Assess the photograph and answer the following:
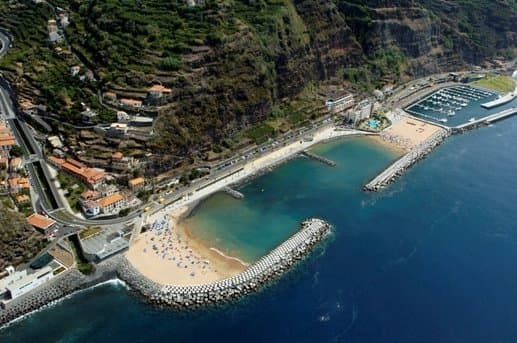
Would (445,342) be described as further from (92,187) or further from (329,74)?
(329,74)

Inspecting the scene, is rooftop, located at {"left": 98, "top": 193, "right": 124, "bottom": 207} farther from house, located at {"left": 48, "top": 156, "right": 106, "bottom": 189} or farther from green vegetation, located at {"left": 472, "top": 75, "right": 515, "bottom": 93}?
green vegetation, located at {"left": 472, "top": 75, "right": 515, "bottom": 93}

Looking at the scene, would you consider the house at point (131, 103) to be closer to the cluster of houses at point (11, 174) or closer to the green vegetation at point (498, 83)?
the cluster of houses at point (11, 174)

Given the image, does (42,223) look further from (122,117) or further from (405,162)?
(405,162)

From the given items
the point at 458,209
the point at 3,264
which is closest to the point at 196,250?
the point at 3,264

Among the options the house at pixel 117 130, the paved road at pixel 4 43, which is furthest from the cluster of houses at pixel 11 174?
the paved road at pixel 4 43

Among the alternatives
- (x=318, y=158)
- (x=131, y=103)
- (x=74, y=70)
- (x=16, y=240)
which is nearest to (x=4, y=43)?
(x=74, y=70)

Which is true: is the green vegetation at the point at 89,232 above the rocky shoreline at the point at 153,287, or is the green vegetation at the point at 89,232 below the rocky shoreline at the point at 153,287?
above

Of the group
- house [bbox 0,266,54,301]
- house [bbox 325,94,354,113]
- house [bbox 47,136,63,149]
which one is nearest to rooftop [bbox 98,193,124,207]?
house [bbox 0,266,54,301]
